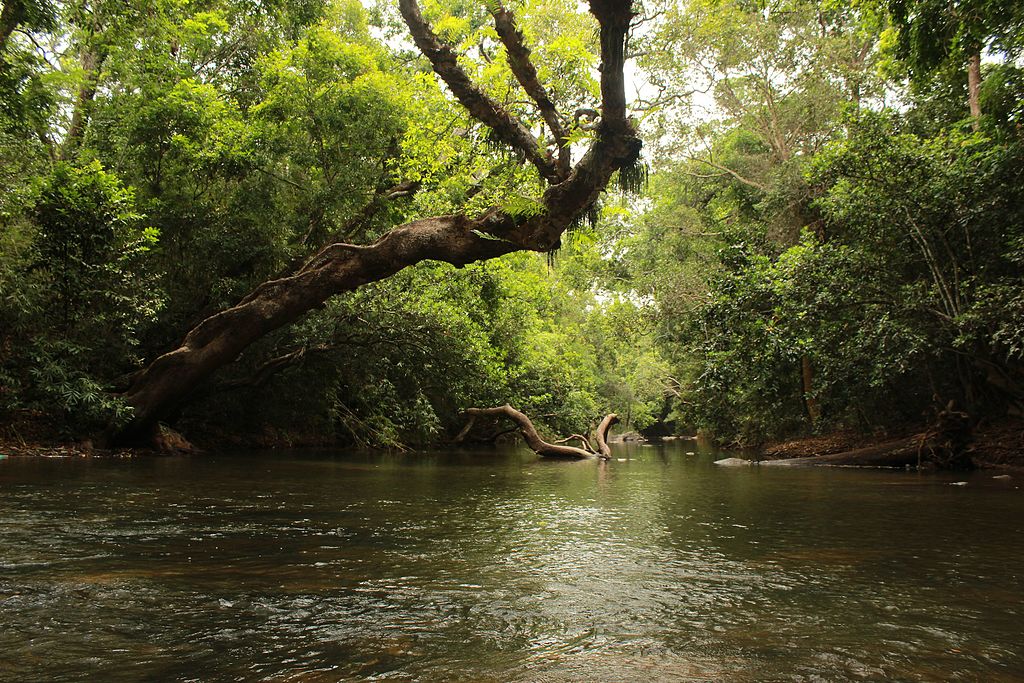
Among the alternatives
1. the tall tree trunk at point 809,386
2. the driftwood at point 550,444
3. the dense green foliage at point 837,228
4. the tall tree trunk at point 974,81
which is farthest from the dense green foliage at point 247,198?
the tall tree trunk at point 809,386

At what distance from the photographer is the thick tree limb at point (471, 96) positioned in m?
8.80

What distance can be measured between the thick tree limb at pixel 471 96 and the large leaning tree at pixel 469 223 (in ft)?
0.05

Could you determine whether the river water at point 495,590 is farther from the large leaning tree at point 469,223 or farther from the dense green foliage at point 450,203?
the dense green foliage at point 450,203

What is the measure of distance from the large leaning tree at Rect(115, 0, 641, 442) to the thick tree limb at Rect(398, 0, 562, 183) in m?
0.01

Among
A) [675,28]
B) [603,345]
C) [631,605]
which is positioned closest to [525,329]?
[675,28]

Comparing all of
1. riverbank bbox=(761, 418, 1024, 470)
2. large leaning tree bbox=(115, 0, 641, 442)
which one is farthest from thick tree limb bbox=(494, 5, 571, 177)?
riverbank bbox=(761, 418, 1024, 470)

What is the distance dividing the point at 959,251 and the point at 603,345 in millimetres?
34841

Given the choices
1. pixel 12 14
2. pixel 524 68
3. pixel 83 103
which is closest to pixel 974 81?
pixel 524 68

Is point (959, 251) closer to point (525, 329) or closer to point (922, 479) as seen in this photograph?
point (922, 479)

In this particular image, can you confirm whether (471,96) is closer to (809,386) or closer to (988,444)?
(988,444)

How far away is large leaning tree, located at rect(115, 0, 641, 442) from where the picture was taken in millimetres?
7938

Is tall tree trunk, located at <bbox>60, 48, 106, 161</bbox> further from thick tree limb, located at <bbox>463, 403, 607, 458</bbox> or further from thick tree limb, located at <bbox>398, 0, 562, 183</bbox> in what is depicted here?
thick tree limb, located at <bbox>463, 403, 607, 458</bbox>

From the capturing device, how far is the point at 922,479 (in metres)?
10.3

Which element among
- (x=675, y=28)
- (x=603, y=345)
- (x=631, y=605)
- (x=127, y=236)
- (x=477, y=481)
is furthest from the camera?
(x=603, y=345)
